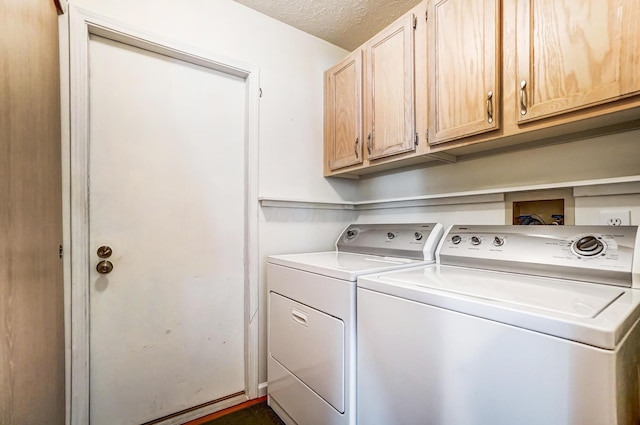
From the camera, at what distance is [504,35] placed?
1.19m

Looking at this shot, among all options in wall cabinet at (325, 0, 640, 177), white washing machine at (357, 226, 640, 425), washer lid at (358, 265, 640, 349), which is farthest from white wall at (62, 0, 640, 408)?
washer lid at (358, 265, 640, 349)

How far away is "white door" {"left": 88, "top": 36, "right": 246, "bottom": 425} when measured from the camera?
4.75 feet

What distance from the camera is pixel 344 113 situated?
1971 millimetres

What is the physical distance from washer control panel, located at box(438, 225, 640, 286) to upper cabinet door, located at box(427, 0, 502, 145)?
48cm

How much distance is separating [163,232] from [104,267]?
1.01 ft

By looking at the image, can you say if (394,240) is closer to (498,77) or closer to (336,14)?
(498,77)

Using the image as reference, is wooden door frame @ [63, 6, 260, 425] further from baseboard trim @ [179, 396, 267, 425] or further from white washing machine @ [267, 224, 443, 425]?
white washing machine @ [267, 224, 443, 425]

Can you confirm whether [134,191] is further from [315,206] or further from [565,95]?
[565,95]

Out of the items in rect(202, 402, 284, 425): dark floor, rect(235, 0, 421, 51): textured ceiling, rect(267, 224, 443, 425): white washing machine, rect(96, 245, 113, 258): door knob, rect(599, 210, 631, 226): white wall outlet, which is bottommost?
rect(202, 402, 284, 425): dark floor

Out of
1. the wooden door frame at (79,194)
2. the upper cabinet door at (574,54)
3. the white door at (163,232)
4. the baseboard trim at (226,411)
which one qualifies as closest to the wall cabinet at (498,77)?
the upper cabinet door at (574,54)

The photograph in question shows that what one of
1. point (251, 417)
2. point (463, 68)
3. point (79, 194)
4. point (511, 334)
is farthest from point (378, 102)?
point (251, 417)

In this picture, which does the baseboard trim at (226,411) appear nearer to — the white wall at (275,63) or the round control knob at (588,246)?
the white wall at (275,63)

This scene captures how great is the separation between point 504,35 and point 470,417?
4.55 feet

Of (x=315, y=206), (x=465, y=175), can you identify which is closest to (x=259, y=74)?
(x=315, y=206)
